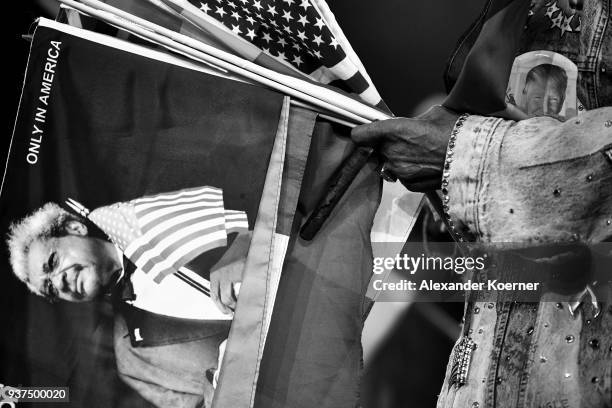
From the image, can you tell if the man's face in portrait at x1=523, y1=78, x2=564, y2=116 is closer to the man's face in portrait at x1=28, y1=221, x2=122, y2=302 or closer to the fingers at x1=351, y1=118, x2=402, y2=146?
the fingers at x1=351, y1=118, x2=402, y2=146

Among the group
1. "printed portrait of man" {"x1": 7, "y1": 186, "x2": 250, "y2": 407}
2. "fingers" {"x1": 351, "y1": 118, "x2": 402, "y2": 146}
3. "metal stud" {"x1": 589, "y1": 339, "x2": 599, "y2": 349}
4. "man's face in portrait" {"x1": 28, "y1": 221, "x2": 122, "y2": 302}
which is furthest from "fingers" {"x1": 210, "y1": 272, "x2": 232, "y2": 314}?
"metal stud" {"x1": 589, "y1": 339, "x2": 599, "y2": 349}

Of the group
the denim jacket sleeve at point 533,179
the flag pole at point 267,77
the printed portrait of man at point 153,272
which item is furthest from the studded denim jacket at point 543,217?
the printed portrait of man at point 153,272

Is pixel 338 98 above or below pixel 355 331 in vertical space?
above

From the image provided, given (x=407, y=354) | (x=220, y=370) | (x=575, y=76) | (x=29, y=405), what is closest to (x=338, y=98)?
(x=575, y=76)

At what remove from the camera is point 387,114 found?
115 centimetres

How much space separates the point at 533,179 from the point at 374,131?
27 centimetres

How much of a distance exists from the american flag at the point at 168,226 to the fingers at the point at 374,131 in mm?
210

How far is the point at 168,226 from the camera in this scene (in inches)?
43.3

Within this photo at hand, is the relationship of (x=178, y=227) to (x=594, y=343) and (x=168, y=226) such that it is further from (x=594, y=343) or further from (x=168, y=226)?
(x=594, y=343)

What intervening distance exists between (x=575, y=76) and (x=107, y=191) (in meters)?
0.70

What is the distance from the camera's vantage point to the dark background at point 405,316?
1069 millimetres

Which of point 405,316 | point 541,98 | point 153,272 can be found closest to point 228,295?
point 153,272

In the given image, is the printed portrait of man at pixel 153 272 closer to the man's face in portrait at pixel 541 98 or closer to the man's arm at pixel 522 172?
the man's arm at pixel 522 172

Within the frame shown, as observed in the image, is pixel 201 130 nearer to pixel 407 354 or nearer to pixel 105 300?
pixel 105 300
